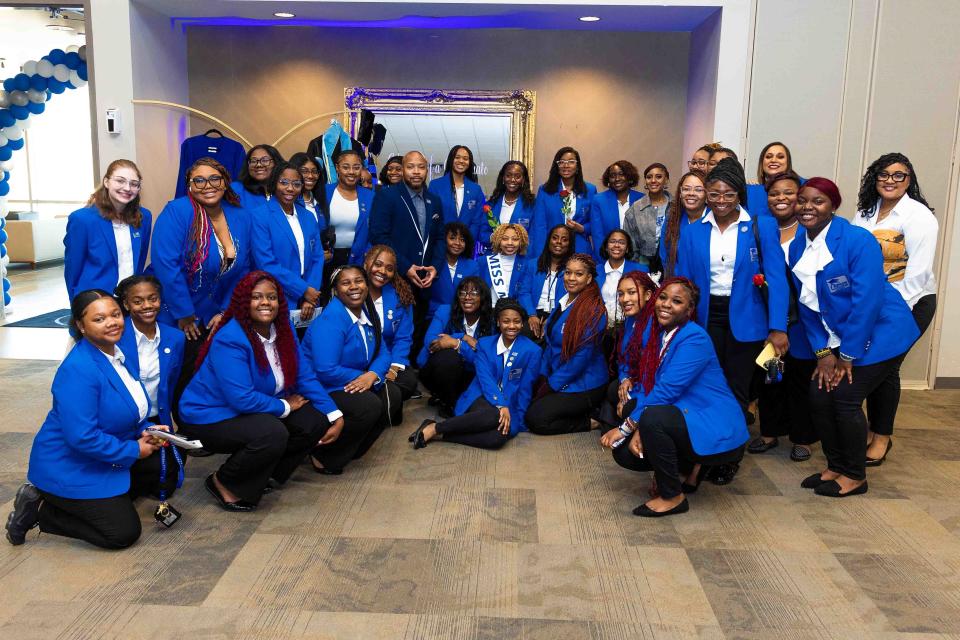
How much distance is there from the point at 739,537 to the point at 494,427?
4.91 feet

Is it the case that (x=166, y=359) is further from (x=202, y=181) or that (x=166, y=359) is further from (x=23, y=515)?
(x=202, y=181)

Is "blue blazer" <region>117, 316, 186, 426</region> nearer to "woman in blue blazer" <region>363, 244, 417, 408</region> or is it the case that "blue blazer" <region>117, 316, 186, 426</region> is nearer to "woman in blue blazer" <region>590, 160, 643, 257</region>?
"woman in blue blazer" <region>363, 244, 417, 408</region>

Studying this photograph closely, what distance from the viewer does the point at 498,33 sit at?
22.9 ft

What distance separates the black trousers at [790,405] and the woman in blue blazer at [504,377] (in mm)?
1259

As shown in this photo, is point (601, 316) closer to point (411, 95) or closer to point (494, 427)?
point (494, 427)

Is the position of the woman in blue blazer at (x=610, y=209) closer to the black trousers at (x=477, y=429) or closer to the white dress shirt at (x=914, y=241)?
the black trousers at (x=477, y=429)

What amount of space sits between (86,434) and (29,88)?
6.30 meters

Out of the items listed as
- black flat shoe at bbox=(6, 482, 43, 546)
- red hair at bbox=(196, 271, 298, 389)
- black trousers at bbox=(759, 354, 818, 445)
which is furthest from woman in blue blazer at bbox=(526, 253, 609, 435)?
black flat shoe at bbox=(6, 482, 43, 546)

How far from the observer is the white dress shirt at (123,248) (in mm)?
4199

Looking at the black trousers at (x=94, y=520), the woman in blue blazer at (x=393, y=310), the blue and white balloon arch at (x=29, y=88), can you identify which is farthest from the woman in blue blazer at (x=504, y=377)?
the blue and white balloon arch at (x=29, y=88)

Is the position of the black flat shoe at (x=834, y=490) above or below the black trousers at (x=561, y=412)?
below

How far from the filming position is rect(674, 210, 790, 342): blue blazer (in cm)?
398

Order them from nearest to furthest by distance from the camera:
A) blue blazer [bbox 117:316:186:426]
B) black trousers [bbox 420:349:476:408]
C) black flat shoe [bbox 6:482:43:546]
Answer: black flat shoe [bbox 6:482:43:546], blue blazer [bbox 117:316:186:426], black trousers [bbox 420:349:476:408]

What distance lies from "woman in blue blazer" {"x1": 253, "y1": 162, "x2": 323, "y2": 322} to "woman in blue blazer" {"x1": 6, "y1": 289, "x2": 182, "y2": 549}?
1.39 m
